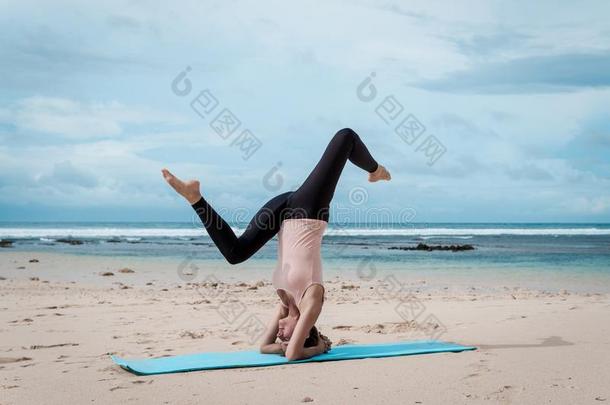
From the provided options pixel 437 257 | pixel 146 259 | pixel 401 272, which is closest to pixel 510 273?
pixel 401 272

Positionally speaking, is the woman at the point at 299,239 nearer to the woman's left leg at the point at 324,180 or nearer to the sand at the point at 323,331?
the woman's left leg at the point at 324,180

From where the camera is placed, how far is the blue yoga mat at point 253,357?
444 centimetres

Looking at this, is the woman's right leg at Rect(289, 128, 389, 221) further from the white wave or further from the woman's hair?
the white wave

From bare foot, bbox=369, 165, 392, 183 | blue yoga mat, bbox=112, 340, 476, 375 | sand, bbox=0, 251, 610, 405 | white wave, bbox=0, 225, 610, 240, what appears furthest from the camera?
white wave, bbox=0, 225, 610, 240

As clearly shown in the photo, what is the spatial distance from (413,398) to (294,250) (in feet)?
4.98

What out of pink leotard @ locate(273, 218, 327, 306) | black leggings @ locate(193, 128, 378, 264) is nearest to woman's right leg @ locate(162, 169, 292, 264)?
black leggings @ locate(193, 128, 378, 264)

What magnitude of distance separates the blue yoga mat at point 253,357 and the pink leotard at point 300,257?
483mm

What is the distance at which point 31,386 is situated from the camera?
13.4ft

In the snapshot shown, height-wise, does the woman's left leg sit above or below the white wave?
below

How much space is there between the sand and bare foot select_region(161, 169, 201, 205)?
1.21 m

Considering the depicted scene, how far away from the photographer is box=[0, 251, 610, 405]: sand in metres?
3.83

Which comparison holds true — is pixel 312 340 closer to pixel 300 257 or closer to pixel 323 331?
pixel 300 257

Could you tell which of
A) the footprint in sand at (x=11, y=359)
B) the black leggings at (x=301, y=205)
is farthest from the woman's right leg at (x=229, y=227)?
the footprint in sand at (x=11, y=359)

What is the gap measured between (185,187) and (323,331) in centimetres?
255
